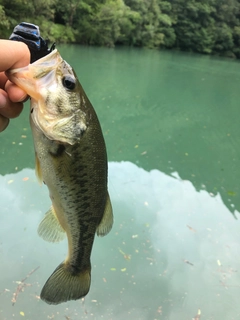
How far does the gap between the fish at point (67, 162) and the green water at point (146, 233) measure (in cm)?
166

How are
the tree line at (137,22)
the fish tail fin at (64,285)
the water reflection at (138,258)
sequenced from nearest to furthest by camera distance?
the fish tail fin at (64,285)
the water reflection at (138,258)
the tree line at (137,22)

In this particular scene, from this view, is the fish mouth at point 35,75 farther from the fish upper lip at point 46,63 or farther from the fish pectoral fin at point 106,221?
the fish pectoral fin at point 106,221

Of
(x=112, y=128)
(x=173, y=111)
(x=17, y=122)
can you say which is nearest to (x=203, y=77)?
(x=173, y=111)

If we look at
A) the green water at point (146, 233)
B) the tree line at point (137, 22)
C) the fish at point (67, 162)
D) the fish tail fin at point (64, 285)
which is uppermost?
the fish at point (67, 162)

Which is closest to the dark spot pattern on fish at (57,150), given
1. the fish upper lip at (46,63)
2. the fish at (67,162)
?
the fish at (67,162)

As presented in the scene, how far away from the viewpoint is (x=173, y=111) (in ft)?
37.5

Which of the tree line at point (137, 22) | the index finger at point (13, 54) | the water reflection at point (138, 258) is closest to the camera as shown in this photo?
the index finger at point (13, 54)

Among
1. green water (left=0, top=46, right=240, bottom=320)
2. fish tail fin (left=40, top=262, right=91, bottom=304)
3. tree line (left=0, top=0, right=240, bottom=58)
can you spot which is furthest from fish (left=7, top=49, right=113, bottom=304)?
tree line (left=0, top=0, right=240, bottom=58)

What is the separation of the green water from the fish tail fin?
1612mm

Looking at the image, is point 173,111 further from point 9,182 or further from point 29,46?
point 29,46

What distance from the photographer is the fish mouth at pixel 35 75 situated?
1.28 meters

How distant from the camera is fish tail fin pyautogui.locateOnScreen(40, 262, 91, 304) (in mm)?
1547

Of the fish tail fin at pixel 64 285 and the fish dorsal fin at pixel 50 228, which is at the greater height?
the fish dorsal fin at pixel 50 228

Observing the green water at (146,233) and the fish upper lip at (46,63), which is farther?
the green water at (146,233)
